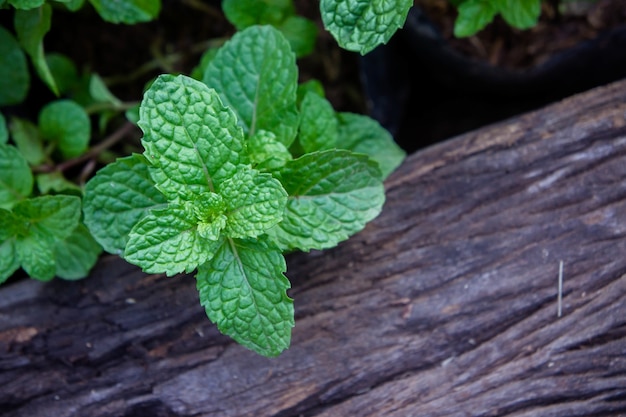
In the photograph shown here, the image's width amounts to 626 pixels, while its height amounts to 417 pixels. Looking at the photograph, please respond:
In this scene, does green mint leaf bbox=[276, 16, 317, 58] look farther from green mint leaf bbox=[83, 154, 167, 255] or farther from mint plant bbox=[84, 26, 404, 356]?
green mint leaf bbox=[83, 154, 167, 255]

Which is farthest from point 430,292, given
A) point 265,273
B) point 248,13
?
point 248,13

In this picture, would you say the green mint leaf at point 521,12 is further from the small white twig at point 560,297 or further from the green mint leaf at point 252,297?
the green mint leaf at point 252,297

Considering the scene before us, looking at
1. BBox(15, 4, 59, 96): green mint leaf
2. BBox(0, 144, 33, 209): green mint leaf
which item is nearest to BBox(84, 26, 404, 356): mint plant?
BBox(0, 144, 33, 209): green mint leaf

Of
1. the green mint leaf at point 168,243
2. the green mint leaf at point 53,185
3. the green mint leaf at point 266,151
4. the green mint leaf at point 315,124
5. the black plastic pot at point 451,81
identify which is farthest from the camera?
the black plastic pot at point 451,81

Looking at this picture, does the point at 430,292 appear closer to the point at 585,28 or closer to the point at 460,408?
the point at 460,408

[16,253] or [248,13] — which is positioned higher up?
[248,13]

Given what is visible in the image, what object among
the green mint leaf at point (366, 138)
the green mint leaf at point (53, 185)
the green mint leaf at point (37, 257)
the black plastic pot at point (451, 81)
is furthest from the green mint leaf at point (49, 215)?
the black plastic pot at point (451, 81)
